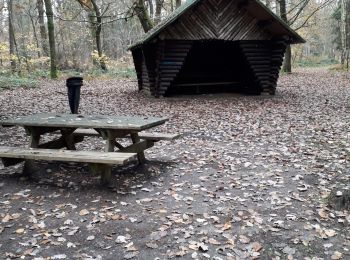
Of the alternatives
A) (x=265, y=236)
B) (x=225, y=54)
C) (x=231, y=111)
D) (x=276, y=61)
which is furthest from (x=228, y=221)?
(x=225, y=54)

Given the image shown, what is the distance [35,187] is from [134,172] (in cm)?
151

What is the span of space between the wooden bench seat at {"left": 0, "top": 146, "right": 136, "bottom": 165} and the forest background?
1246 centimetres

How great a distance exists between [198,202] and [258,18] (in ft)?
37.6

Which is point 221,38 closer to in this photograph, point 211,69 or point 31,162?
point 211,69

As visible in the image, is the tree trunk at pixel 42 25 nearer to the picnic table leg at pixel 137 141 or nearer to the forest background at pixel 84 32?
the forest background at pixel 84 32

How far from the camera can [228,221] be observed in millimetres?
4445

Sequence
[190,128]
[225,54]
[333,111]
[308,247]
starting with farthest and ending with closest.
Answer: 1. [225,54]
2. [333,111]
3. [190,128]
4. [308,247]

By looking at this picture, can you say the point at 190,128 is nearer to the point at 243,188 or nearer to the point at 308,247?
the point at 243,188

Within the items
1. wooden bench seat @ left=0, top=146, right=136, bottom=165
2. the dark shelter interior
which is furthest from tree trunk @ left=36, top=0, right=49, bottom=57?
wooden bench seat @ left=0, top=146, right=136, bottom=165

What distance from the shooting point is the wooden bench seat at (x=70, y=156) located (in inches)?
197

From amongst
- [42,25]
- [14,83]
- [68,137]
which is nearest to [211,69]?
[14,83]

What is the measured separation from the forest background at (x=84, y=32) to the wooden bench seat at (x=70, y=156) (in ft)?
40.9

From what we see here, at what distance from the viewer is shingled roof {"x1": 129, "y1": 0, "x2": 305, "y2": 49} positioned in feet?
43.4

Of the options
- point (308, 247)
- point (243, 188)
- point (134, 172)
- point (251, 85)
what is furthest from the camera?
point (251, 85)
